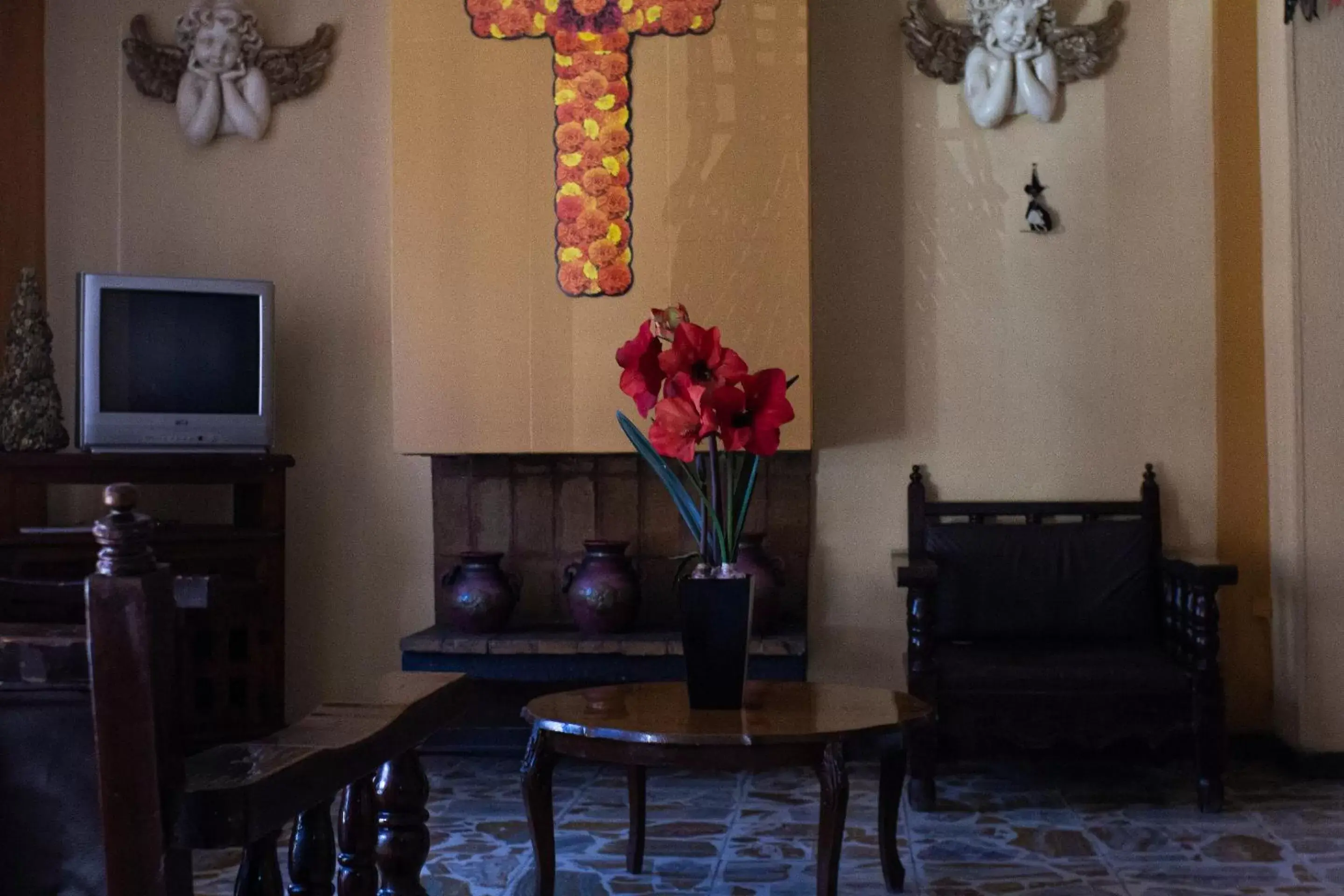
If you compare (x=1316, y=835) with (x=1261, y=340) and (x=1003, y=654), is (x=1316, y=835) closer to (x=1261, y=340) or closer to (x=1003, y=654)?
(x=1003, y=654)

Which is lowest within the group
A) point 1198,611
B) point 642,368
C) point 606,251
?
point 1198,611

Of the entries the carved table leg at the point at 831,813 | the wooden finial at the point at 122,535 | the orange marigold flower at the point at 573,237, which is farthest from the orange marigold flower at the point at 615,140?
the wooden finial at the point at 122,535

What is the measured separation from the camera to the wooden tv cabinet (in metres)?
3.75

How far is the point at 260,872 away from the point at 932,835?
235 centimetres

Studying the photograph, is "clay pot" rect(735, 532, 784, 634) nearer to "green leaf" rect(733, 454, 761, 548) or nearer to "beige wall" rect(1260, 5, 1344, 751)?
"green leaf" rect(733, 454, 761, 548)

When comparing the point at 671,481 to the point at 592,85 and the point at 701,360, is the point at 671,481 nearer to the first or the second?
the point at 701,360

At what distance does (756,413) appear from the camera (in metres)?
2.49

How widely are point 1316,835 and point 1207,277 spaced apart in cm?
179

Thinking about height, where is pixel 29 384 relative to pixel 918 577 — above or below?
above

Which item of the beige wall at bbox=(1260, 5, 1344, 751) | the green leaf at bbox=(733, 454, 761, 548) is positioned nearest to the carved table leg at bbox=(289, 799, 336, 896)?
the green leaf at bbox=(733, 454, 761, 548)

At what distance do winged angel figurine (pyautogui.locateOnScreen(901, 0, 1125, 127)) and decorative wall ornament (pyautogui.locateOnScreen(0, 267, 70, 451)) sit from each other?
2.91 m

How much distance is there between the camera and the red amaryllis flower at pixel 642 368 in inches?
98.3

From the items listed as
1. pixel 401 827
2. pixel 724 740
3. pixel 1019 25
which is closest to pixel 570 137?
pixel 1019 25

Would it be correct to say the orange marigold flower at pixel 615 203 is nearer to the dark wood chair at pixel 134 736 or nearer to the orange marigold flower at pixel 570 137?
the orange marigold flower at pixel 570 137
